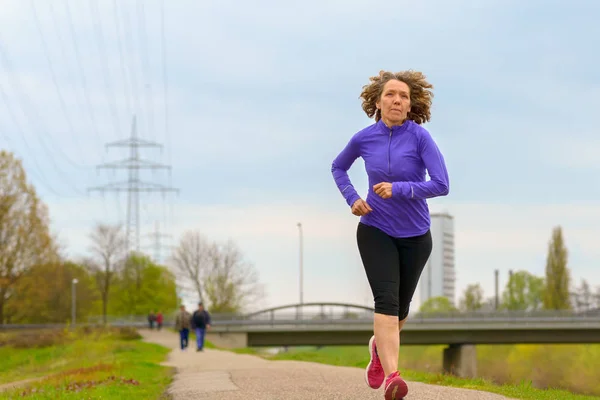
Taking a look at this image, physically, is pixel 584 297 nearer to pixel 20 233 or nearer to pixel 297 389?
pixel 20 233

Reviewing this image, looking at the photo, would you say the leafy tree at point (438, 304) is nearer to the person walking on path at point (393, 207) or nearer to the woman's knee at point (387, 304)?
the person walking on path at point (393, 207)

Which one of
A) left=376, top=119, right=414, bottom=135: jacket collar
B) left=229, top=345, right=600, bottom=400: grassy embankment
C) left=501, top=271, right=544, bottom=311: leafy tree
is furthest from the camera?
left=501, top=271, right=544, bottom=311: leafy tree

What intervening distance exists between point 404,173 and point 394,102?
1.91 ft

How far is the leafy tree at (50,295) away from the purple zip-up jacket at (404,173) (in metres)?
47.3

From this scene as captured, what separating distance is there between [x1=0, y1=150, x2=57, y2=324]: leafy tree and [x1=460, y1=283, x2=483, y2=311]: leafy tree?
86036 millimetres

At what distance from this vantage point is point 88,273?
281 ft


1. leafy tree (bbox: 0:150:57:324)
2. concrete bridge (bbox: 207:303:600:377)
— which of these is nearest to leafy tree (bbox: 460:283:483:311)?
concrete bridge (bbox: 207:303:600:377)

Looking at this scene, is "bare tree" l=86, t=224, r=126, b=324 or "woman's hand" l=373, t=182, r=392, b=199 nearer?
"woman's hand" l=373, t=182, r=392, b=199

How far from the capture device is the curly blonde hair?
24.0ft

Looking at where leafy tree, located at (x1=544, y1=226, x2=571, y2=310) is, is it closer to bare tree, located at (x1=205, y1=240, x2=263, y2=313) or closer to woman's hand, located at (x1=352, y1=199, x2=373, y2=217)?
bare tree, located at (x1=205, y1=240, x2=263, y2=313)

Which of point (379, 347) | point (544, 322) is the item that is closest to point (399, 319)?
point (379, 347)

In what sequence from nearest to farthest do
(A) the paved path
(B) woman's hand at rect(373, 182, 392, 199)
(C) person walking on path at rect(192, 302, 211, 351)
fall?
(B) woman's hand at rect(373, 182, 392, 199) → (A) the paved path → (C) person walking on path at rect(192, 302, 211, 351)

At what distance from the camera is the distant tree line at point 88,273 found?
51.5 metres

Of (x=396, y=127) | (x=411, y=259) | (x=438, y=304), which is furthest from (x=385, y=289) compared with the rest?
(x=438, y=304)
